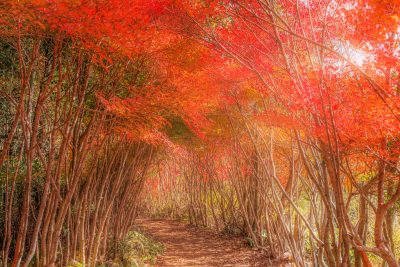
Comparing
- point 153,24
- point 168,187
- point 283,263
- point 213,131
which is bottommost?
point 283,263

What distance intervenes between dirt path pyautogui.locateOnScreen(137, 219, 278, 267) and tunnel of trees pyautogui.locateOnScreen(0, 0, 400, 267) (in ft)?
2.18

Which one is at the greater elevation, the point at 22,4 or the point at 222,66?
the point at 222,66

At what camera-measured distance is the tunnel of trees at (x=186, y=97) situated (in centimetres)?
432

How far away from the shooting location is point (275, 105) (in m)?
9.15

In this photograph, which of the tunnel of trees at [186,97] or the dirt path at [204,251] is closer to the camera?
the tunnel of trees at [186,97]

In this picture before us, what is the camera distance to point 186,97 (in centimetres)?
743

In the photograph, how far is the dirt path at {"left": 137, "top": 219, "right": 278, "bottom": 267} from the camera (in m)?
10.2

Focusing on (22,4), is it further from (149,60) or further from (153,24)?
(149,60)

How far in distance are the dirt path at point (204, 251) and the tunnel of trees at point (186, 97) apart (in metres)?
0.66

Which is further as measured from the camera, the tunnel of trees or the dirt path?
the dirt path

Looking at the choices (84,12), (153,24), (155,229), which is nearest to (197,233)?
(155,229)

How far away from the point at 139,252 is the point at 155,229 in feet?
24.2

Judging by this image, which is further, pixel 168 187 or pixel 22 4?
pixel 168 187

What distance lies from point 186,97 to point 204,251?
253 inches
